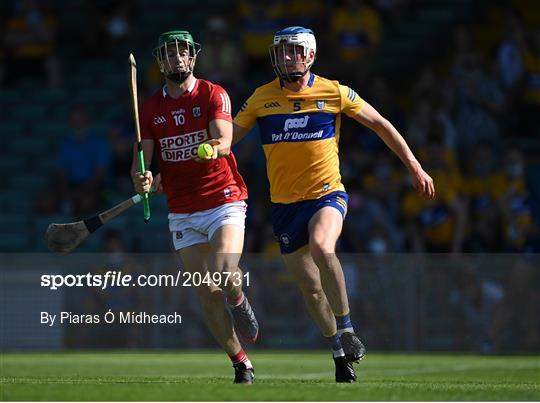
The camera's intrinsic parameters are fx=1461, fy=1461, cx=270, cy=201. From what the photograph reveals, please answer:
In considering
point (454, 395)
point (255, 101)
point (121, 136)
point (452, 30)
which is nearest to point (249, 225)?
point (121, 136)

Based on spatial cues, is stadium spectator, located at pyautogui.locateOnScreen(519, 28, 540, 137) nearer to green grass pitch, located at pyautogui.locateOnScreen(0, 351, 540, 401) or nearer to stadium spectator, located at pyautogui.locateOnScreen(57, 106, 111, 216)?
green grass pitch, located at pyautogui.locateOnScreen(0, 351, 540, 401)

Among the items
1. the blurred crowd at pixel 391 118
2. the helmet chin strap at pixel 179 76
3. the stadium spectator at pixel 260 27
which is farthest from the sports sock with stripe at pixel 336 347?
the stadium spectator at pixel 260 27

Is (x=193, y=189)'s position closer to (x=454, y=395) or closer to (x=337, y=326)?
(x=337, y=326)

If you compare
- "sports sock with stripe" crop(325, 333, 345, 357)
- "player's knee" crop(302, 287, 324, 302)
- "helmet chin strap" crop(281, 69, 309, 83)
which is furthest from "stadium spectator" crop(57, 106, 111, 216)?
"sports sock with stripe" crop(325, 333, 345, 357)

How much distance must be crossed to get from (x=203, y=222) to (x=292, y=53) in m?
1.51

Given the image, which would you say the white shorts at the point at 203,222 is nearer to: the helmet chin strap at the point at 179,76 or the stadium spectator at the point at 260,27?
the helmet chin strap at the point at 179,76

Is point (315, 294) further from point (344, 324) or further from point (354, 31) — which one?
point (354, 31)

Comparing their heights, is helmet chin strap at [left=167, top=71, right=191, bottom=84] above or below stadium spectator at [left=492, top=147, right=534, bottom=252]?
above

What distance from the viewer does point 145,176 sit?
1123 centimetres

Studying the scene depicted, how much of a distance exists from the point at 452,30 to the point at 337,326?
12.0 m

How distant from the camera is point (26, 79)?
23.4 metres

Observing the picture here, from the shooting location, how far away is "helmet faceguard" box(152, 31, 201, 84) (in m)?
11.4

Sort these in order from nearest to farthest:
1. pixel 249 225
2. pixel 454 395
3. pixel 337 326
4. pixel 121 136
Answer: pixel 454 395
pixel 337 326
pixel 249 225
pixel 121 136

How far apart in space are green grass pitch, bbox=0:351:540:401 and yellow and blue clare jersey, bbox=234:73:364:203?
5.09ft
